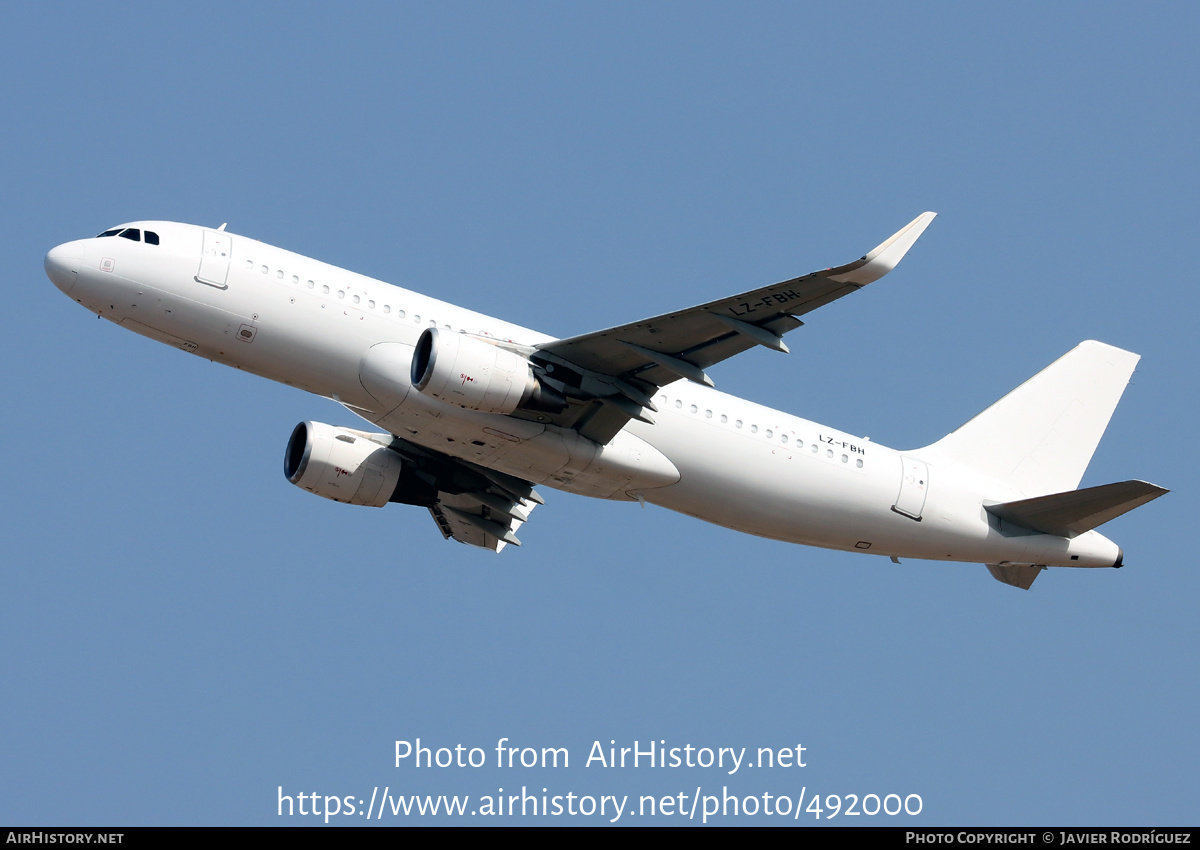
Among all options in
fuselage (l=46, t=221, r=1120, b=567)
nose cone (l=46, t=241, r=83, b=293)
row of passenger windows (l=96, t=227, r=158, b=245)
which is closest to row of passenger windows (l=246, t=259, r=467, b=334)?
fuselage (l=46, t=221, r=1120, b=567)

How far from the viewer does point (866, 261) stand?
26.7 m

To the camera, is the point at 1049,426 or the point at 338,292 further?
the point at 1049,426

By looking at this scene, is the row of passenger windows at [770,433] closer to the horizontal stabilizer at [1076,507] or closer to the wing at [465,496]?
the horizontal stabilizer at [1076,507]

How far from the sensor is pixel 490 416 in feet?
101

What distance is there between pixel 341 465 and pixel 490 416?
7225mm

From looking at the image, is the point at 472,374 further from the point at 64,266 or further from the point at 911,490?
the point at 911,490

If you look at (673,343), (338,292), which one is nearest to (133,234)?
(338,292)

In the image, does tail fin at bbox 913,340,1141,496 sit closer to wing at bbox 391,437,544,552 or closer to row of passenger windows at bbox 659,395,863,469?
row of passenger windows at bbox 659,395,863,469

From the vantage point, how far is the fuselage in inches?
1190

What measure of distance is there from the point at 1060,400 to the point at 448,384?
1962 cm

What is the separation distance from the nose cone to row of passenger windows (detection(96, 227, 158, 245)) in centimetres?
80

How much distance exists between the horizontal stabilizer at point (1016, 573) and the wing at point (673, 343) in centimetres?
1194

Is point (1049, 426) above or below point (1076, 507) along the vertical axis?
above
